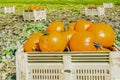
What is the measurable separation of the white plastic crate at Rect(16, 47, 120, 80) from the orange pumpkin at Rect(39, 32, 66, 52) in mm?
165

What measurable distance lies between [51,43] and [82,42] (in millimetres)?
309

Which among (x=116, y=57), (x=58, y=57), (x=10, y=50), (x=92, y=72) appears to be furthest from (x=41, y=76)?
(x=10, y=50)

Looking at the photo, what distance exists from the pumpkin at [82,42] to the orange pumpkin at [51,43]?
12cm

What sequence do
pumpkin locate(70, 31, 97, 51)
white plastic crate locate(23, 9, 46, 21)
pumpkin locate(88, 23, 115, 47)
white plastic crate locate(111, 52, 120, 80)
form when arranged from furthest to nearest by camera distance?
white plastic crate locate(23, 9, 46, 21) < pumpkin locate(88, 23, 115, 47) < pumpkin locate(70, 31, 97, 51) < white plastic crate locate(111, 52, 120, 80)

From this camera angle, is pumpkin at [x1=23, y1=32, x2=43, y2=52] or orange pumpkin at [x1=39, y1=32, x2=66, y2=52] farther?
pumpkin at [x1=23, y1=32, x2=43, y2=52]

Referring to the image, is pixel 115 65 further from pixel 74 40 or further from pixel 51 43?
pixel 51 43

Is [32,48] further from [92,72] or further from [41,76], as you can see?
[92,72]

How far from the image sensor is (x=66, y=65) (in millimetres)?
3541

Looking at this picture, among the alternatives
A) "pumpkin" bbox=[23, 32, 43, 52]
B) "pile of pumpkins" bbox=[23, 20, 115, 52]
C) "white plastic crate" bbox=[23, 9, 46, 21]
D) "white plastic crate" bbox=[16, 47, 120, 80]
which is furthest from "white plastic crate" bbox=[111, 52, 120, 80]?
"white plastic crate" bbox=[23, 9, 46, 21]

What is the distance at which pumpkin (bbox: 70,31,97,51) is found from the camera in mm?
3730

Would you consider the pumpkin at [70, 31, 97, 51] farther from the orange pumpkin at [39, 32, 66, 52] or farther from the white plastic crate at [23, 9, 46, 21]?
the white plastic crate at [23, 9, 46, 21]

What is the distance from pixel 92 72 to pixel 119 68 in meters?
0.25

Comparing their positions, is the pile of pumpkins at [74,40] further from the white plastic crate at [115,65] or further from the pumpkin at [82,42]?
the white plastic crate at [115,65]

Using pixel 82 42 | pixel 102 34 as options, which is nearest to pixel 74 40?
pixel 82 42
